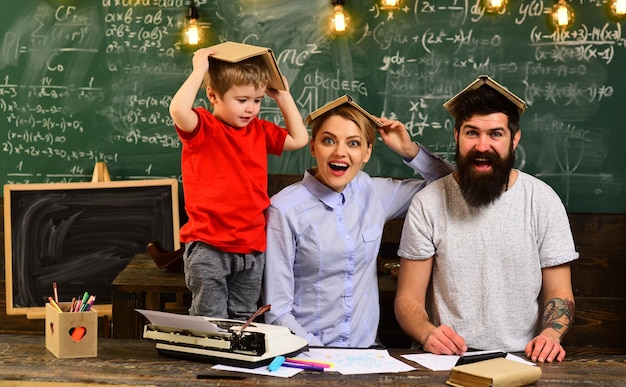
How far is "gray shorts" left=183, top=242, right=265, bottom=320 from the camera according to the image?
9.40ft

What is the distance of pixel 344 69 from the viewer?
476 centimetres

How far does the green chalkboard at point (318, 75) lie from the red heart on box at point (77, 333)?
251 cm

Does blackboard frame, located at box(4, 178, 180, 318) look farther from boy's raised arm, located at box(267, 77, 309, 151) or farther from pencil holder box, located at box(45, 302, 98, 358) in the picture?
pencil holder box, located at box(45, 302, 98, 358)

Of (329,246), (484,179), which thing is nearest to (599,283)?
(484,179)

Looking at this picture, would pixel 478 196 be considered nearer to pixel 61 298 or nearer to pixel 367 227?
pixel 367 227

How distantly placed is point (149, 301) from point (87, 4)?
1910 mm

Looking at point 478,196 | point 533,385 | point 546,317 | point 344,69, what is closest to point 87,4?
point 344,69

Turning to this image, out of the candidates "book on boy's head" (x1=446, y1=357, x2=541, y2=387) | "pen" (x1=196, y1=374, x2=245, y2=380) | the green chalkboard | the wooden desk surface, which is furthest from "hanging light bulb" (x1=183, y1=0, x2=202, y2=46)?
"book on boy's head" (x1=446, y1=357, x2=541, y2=387)

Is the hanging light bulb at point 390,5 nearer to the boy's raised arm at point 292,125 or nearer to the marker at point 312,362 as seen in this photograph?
the boy's raised arm at point 292,125

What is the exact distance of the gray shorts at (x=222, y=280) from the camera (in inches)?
113

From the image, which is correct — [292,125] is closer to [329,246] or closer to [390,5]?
[329,246]

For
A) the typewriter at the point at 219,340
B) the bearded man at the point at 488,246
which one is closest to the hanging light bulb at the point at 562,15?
the bearded man at the point at 488,246

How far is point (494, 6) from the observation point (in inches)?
184

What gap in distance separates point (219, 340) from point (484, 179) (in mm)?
1100
